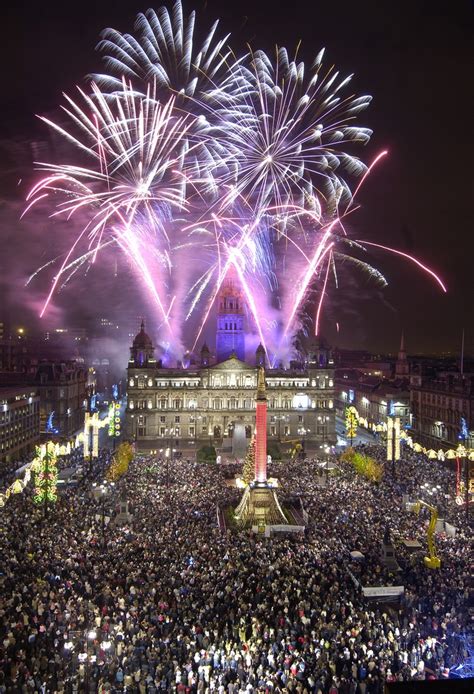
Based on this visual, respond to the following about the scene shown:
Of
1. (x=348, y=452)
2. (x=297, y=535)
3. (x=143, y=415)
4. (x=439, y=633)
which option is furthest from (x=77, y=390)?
(x=439, y=633)

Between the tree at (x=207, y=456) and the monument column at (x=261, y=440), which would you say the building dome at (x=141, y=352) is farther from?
the monument column at (x=261, y=440)

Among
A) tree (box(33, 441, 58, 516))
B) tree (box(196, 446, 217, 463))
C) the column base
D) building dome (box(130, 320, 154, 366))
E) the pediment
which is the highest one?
building dome (box(130, 320, 154, 366))

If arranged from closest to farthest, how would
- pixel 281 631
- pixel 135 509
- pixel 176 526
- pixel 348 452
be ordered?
Result: pixel 281 631, pixel 176 526, pixel 135 509, pixel 348 452

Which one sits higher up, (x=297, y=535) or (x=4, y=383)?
(x=4, y=383)

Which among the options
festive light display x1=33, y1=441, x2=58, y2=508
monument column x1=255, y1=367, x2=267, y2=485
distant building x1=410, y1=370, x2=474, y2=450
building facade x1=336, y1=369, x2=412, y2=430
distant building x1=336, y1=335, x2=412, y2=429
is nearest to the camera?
festive light display x1=33, y1=441, x2=58, y2=508

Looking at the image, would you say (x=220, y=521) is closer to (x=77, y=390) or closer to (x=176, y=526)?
(x=176, y=526)

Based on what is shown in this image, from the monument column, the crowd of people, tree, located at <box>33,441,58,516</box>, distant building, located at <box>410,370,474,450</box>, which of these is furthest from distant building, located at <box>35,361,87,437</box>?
distant building, located at <box>410,370,474,450</box>

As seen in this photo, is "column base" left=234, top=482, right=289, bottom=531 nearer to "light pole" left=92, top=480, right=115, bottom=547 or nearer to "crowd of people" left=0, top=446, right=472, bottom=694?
"crowd of people" left=0, top=446, right=472, bottom=694

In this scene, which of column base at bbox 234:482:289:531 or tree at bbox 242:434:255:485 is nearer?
column base at bbox 234:482:289:531
